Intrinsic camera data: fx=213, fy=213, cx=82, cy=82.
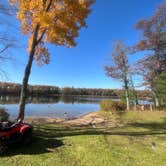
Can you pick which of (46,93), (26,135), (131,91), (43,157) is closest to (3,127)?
(26,135)

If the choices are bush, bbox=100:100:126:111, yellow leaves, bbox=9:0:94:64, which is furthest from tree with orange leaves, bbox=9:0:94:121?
bush, bbox=100:100:126:111

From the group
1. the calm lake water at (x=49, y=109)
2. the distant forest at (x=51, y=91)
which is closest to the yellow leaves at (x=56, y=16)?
the calm lake water at (x=49, y=109)

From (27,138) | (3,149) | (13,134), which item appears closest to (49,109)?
(27,138)

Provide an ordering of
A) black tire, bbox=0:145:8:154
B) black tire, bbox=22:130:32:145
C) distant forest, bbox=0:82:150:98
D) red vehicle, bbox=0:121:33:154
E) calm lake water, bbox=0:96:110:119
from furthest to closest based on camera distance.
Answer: distant forest, bbox=0:82:150:98, calm lake water, bbox=0:96:110:119, black tire, bbox=22:130:32:145, red vehicle, bbox=0:121:33:154, black tire, bbox=0:145:8:154

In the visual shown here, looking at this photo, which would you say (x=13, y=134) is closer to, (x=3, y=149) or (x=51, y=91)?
(x=3, y=149)

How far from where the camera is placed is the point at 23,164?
6285 mm

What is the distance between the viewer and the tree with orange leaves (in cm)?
1183

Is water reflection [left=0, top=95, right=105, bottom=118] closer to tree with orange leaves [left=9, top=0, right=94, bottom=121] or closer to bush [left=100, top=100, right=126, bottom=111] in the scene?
bush [left=100, top=100, right=126, bottom=111]

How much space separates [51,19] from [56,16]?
0.76m

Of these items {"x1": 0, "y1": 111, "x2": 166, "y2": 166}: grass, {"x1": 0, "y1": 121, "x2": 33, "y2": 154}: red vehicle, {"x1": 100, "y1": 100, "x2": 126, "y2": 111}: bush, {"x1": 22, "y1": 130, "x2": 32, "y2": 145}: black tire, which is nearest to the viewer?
{"x1": 0, "y1": 111, "x2": 166, "y2": 166}: grass

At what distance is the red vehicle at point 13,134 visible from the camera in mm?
7202

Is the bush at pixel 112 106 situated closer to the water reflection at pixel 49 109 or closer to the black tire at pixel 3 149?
the water reflection at pixel 49 109

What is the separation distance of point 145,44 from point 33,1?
1756 cm

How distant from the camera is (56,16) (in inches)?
485
